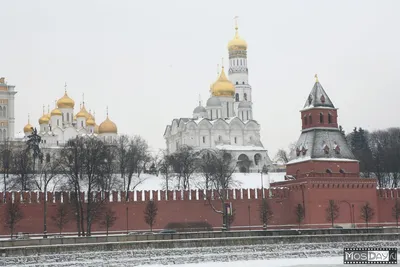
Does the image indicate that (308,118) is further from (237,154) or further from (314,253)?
(237,154)

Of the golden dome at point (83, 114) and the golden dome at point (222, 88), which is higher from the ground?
the golden dome at point (222, 88)

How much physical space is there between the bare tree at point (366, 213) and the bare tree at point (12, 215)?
71.8 feet

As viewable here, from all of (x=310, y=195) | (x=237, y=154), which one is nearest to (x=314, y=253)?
(x=310, y=195)

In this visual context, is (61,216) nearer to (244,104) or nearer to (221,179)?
(221,179)

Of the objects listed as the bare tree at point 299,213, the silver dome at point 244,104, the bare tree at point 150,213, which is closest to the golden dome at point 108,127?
the silver dome at point 244,104

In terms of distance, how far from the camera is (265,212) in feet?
191

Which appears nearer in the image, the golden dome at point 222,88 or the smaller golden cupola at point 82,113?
the golden dome at point 222,88

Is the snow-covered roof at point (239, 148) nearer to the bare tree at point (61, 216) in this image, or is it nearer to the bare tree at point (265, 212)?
the bare tree at point (265, 212)

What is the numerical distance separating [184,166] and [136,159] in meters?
6.66

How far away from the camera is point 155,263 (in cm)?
4181

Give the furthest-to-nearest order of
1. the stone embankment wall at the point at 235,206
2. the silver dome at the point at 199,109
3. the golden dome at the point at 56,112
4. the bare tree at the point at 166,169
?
the golden dome at the point at 56,112 → the silver dome at the point at 199,109 → the bare tree at the point at 166,169 → the stone embankment wall at the point at 235,206

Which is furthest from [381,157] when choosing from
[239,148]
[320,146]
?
[320,146]

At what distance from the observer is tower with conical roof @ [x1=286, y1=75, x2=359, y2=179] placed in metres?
60.1

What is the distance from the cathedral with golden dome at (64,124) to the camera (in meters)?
104
